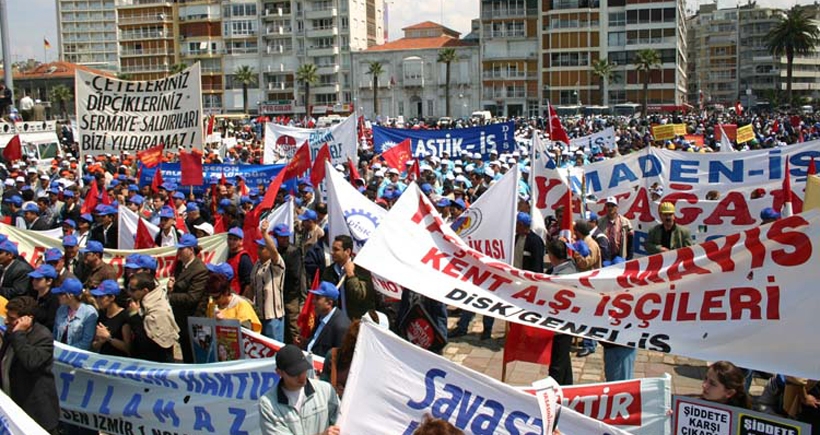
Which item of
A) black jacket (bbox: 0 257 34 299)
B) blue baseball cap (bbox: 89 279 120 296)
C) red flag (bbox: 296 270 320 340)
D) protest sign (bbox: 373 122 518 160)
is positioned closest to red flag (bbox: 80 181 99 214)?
black jacket (bbox: 0 257 34 299)

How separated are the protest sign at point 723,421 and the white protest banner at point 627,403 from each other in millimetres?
239

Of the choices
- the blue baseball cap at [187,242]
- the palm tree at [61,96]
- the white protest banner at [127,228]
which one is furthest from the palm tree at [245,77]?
the blue baseball cap at [187,242]

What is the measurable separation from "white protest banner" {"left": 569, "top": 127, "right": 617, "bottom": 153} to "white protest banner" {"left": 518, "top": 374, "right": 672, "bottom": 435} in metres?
18.5

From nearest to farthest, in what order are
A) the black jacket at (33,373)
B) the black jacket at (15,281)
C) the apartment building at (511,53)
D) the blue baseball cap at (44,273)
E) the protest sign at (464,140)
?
1. the black jacket at (33,373)
2. the blue baseball cap at (44,273)
3. the black jacket at (15,281)
4. the protest sign at (464,140)
5. the apartment building at (511,53)

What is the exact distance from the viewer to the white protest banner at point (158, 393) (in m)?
5.93

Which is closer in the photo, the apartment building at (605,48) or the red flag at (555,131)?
the red flag at (555,131)

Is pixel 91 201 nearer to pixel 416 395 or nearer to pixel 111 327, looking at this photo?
pixel 111 327

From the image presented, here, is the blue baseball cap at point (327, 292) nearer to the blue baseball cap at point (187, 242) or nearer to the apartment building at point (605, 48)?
the blue baseball cap at point (187, 242)

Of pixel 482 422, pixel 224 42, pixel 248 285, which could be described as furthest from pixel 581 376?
pixel 224 42

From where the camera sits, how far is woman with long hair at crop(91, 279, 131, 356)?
6438 millimetres

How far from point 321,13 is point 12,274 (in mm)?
89299

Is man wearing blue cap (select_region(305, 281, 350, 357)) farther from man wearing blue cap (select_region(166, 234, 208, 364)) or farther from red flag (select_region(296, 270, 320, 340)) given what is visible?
man wearing blue cap (select_region(166, 234, 208, 364))

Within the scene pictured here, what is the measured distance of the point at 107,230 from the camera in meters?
11.3

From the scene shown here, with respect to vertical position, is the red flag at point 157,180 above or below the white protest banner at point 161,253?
above
